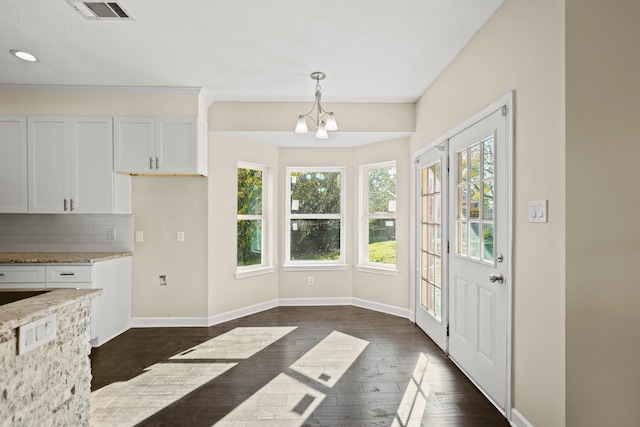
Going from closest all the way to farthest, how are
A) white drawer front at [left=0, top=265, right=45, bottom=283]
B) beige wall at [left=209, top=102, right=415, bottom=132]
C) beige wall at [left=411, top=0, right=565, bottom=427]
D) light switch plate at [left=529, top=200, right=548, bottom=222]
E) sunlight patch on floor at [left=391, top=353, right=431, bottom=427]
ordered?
1. beige wall at [left=411, top=0, right=565, bottom=427]
2. light switch plate at [left=529, top=200, right=548, bottom=222]
3. sunlight patch on floor at [left=391, top=353, right=431, bottom=427]
4. white drawer front at [left=0, top=265, right=45, bottom=283]
5. beige wall at [left=209, top=102, right=415, bottom=132]

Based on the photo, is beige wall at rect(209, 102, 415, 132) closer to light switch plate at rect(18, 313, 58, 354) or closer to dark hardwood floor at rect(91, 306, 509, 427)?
dark hardwood floor at rect(91, 306, 509, 427)

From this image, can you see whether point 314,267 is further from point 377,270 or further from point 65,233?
point 65,233

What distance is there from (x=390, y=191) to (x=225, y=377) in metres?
3.03

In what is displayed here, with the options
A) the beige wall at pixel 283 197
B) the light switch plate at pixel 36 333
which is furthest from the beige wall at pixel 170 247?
the light switch plate at pixel 36 333

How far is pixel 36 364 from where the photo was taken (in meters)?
1.50

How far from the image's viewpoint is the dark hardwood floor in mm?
2260

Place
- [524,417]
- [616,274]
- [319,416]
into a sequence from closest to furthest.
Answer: [616,274]
[524,417]
[319,416]

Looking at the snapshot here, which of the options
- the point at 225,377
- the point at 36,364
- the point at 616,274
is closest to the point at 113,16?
the point at 36,364

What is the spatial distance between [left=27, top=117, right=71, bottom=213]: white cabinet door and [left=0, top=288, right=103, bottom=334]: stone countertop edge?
2.36 metres

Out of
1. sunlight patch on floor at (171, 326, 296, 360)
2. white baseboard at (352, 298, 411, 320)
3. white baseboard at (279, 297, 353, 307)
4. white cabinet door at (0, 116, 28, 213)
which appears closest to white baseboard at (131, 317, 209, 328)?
sunlight patch on floor at (171, 326, 296, 360)

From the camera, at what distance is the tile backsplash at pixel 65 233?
12.8 ft

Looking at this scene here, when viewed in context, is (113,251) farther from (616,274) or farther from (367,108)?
(616,274)

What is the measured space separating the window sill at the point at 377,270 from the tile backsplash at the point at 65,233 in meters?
2.91

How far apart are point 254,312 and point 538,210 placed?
3.60 meters
